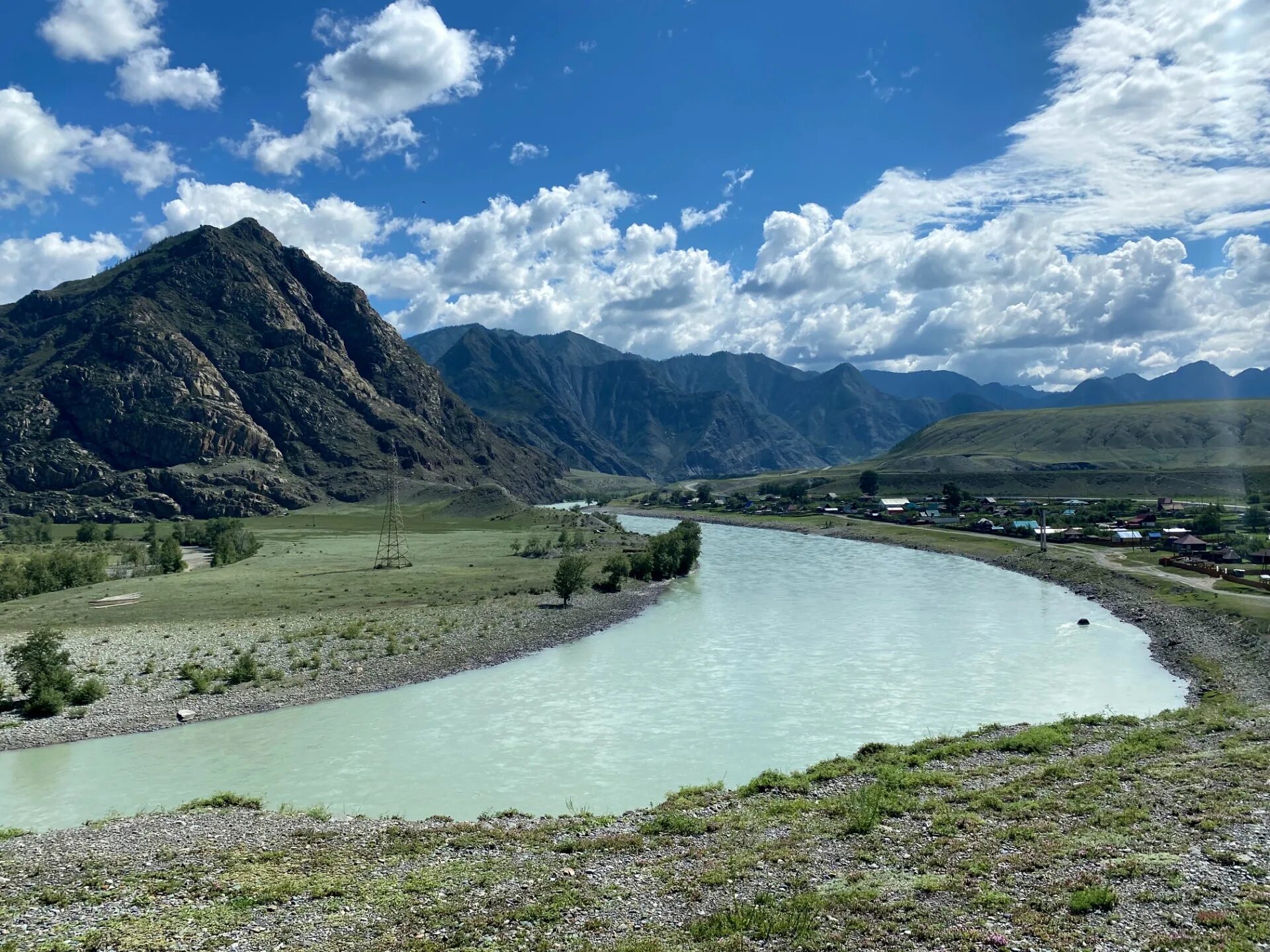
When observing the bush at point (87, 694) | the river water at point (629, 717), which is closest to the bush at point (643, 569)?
the river water at point (629, 717)

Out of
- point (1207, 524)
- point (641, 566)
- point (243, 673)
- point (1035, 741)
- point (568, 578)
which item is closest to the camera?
point (1035, 741)

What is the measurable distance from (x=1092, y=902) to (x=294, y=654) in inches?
1437

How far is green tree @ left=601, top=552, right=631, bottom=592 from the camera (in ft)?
206

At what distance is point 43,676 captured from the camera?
30.3 metres

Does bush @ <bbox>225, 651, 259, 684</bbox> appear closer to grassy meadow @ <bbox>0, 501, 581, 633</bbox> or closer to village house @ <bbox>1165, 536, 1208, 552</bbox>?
grassy meadow @ <bbox>0, 501, 581, 633</bbox>

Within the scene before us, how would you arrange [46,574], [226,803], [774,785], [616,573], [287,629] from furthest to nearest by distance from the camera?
[46,574], [616,573], [287,629], [226,803], [774,785]

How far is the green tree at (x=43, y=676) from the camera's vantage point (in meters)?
29.0

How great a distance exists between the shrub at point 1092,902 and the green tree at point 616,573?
5200 centimetres

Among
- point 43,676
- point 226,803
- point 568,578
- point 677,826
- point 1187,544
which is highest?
point 43,676

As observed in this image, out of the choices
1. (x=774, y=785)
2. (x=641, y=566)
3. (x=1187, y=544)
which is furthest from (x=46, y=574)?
(x=1187, y=544)

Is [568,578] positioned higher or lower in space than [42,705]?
higher

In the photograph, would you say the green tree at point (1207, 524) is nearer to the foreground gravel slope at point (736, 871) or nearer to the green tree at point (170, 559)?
the foreground gravel slope at point (736, 871)

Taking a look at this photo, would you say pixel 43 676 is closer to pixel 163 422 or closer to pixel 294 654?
pixel 294 654

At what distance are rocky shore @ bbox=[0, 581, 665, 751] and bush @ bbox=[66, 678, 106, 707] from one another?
45 centimetres
